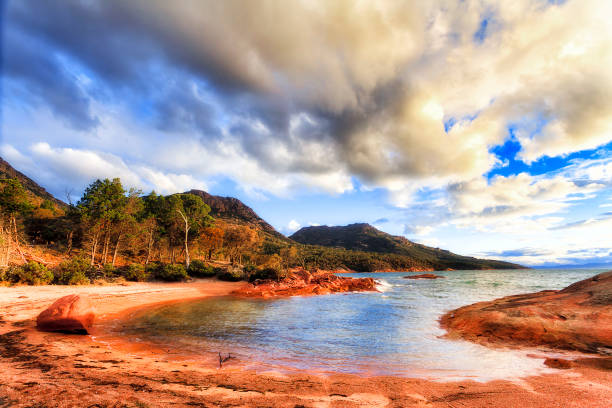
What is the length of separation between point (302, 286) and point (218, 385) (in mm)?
26773

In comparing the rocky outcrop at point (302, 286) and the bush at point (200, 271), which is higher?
the bush at point (200, 271)

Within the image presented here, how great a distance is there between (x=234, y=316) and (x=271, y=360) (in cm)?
827

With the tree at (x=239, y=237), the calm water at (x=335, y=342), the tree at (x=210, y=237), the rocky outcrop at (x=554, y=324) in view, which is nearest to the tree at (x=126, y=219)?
the tree at (x=210, y=237)

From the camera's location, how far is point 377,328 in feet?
41.0

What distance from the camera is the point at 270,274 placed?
34.4 m

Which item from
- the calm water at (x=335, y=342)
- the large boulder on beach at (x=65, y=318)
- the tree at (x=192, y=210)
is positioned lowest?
the calm water at (x=335, y=342)

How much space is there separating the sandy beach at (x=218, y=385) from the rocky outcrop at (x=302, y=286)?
817 inches

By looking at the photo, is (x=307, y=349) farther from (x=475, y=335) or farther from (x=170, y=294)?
(x=170, y=294)

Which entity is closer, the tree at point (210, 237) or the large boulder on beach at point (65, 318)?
the large boulder on beach at point (65, 318)

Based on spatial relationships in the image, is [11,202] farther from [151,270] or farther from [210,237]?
[210,237]

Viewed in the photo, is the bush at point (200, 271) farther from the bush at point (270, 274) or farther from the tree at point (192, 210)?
the tree at point (192, 210)

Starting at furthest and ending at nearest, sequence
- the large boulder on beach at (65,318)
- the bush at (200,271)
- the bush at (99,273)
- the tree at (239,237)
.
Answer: the tree at (239,237)
the bush at (200,271)
the bush at (99,273)
the large boulder on beach at (65,318)

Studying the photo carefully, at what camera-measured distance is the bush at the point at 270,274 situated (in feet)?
111

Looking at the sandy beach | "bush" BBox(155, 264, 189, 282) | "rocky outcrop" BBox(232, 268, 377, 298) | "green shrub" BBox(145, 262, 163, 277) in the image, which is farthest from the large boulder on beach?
"green shrub" BBox(145, 262, 163, 277)
